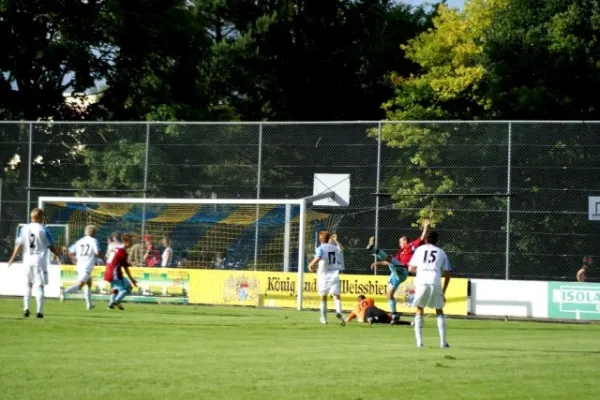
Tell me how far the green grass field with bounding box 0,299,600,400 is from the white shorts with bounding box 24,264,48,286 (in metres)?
0.85

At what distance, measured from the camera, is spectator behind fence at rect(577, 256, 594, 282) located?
33.3 metres

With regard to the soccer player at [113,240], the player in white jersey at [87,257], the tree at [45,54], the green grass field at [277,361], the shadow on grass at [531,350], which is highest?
the tree at [45,54]

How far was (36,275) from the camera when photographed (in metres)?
25.7

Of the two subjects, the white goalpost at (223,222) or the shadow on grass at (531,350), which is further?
the white goalpost at (223,222)

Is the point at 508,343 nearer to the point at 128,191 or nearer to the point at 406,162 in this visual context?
the point at 406,162

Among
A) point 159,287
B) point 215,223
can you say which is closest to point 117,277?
point 159,287

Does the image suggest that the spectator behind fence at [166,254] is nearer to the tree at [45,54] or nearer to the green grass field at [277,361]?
the green grass field at [277,361]

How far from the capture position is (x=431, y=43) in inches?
2579

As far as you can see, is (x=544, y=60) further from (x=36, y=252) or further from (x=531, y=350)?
(x=531, y=350)

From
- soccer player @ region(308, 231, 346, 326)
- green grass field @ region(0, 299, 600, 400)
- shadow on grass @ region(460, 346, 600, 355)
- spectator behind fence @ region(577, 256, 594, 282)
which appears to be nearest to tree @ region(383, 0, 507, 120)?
spectator behind fence @ region(577, 256, 594, 282)

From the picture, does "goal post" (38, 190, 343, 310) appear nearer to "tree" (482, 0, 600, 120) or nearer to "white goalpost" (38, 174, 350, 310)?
"white goalpost" (38, 174, 350, 310)

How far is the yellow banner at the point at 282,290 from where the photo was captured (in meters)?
34.1

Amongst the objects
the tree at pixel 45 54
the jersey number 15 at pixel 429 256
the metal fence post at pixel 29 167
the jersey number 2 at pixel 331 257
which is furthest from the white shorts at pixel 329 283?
the tree at pixel 45 54

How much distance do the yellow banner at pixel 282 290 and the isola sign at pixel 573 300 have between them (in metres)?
2.20
